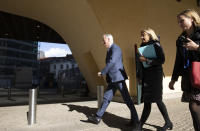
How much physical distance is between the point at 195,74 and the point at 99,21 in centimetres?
526

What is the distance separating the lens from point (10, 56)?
266 feet

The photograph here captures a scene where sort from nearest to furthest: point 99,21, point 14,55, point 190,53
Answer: point 190,53, point 99,21, point 14,55

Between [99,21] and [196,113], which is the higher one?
[99,21]

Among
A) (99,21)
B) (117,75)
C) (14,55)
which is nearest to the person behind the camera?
(117,75)

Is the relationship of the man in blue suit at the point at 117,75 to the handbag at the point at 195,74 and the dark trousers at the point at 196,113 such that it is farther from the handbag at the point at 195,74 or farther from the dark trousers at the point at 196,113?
the handbag at the point at 195,74

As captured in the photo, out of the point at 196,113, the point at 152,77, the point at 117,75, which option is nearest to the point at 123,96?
the point at 117,75

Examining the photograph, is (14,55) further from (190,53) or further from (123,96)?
(190,53)

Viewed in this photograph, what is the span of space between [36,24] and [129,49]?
10.9 metres

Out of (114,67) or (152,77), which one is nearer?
(152,77)

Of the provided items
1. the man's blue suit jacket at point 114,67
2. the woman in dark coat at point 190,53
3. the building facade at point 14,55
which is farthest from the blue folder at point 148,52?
the building facade at point 14,55

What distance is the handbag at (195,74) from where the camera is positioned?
2016mm

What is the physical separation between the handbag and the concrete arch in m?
5.15

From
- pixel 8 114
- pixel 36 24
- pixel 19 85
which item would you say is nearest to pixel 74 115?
pixel 8 114

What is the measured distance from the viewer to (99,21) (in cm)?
695
